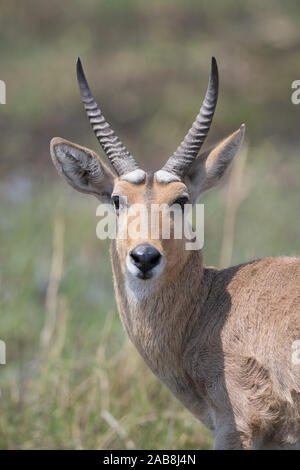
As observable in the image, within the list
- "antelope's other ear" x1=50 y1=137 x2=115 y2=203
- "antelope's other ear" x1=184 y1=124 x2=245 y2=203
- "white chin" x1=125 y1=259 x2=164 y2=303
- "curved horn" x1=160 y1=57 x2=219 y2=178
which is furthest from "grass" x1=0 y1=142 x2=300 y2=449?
"curved horn" x1=160 y1=57 x2=219 y2=178

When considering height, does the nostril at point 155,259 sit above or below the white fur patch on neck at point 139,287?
above

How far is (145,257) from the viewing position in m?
5.69

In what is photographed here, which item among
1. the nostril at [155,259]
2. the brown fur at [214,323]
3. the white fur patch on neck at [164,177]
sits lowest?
the brown fur at [214,323]

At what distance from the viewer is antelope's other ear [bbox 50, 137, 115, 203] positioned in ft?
21.4

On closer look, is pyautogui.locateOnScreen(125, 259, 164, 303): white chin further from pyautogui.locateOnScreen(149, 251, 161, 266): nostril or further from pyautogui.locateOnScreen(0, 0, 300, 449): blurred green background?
pyautogui.locateOnScreen(0, 0, 300, 449): blurred green background

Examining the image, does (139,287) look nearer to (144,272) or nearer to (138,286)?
(138,286)

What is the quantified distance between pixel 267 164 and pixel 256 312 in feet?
40.6

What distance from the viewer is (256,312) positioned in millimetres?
5992

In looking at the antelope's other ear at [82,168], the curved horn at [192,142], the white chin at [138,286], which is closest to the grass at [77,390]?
the white chin at [138,286]

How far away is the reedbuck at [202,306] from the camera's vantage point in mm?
5730

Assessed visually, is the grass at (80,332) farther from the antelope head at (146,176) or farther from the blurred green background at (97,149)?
the antelope head at (146,176)

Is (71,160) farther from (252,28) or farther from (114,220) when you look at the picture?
(252,28)

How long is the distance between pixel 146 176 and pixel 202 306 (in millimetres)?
1149

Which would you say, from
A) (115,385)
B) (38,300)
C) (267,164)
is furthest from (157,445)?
(267,164)
